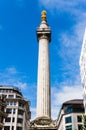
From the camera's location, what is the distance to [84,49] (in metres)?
76.9

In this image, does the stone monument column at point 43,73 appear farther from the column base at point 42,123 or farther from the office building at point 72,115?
the office building at point 72,115

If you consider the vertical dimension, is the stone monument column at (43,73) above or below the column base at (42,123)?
above

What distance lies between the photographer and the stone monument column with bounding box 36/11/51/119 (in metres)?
86.3

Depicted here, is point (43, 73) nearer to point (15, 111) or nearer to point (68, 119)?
point (68, 119)

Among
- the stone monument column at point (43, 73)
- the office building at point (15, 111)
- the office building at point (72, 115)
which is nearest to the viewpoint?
the office building at point (72, 115)

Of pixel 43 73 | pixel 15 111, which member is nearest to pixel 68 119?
pixel 43 73

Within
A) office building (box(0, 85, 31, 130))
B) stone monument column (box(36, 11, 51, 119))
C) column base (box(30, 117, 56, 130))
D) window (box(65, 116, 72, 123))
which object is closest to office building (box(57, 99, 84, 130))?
window (box(65, 116, 72, 123))

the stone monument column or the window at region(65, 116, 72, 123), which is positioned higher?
the stone monument column

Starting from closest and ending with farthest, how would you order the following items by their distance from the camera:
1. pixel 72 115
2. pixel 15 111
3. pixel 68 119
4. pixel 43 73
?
pixel 72 115, pixel 68 119, pixel 43 73, pixel 15 111

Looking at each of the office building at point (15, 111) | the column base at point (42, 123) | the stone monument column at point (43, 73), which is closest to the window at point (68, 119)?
the stone monument column at point (43, 73)

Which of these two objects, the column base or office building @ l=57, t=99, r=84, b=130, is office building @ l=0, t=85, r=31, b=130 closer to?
office building @ l=57, t=99, r=84, b=130

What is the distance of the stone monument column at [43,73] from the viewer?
283 feet

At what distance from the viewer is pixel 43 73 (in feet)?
308

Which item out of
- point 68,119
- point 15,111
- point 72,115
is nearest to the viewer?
point 72,115
